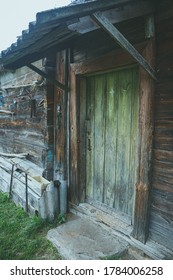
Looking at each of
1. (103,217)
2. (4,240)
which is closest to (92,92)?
(103,217)

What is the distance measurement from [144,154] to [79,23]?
160cm

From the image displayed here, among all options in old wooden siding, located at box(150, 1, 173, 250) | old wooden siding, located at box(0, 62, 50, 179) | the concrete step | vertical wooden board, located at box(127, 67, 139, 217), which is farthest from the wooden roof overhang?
the concrete step

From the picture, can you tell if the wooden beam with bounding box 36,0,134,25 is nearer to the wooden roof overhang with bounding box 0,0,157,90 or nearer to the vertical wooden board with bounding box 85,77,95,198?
the wooden roof overhang with bounding box 0,0,157,90

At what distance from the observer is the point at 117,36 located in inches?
91.0

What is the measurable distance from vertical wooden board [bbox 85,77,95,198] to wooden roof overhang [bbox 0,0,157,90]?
0.83 m

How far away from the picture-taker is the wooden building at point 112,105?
252cm

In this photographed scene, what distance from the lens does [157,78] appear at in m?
2.66

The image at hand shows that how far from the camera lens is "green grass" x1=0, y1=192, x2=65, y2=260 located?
3.18 metres

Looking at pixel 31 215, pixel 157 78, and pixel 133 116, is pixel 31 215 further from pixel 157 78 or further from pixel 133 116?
pixel 157 78

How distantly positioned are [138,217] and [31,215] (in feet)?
6.49

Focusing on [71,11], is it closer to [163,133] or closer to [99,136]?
[163,133]

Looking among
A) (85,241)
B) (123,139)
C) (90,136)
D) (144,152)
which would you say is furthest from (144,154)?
(85,241)

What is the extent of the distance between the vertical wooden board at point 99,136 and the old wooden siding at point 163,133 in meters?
1.10

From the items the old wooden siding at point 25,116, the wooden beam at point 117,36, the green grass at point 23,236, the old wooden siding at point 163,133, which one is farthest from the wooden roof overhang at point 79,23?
the green grass at point 23,236
